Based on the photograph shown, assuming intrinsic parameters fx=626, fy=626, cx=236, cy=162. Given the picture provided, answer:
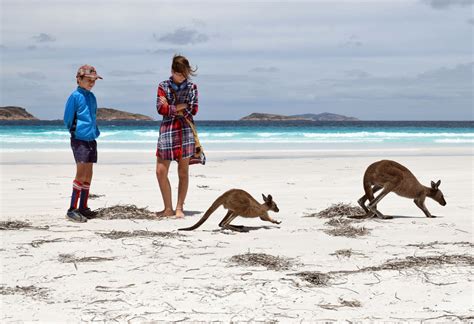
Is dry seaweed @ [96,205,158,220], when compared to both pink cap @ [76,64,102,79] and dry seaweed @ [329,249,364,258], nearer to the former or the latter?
pink cap @ [76,64,102,79]

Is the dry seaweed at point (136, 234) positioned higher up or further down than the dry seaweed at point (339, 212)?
further down

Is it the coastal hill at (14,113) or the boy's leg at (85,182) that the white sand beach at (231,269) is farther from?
the coastal hill at (14,113)

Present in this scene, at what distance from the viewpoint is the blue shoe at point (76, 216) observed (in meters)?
7.66

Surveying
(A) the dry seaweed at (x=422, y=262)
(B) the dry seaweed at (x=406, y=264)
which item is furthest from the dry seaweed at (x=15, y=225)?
(A) the dry seaweed at (x=422, y=262)

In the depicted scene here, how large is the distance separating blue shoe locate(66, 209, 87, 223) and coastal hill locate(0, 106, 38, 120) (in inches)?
4261

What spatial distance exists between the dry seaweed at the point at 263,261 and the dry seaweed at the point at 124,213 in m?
2.69

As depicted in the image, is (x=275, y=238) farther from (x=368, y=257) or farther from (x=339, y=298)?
(x=339, y=298)

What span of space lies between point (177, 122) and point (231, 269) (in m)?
3.23

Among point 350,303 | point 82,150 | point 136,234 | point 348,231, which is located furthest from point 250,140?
point 350,303

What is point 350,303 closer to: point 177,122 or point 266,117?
point 177,122

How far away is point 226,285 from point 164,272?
647mm

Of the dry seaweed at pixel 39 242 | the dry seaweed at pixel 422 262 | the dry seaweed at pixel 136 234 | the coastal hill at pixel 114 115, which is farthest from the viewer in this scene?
the coastal hill at pixel 114 115

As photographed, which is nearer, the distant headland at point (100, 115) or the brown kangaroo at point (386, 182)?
the brown kangaroo at point (386, 182)

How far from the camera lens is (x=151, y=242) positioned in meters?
6.23
